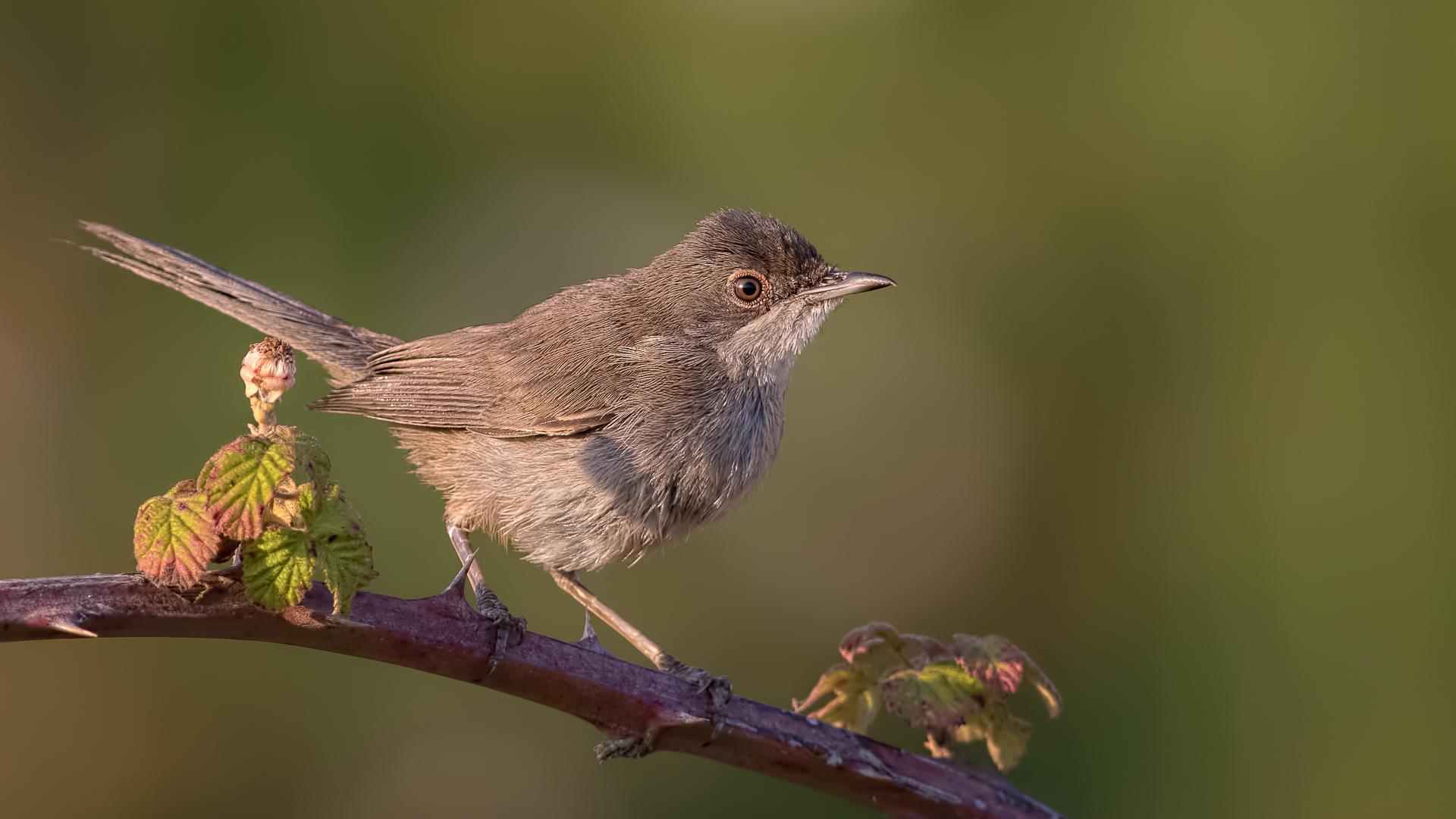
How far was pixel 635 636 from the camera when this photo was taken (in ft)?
10.6

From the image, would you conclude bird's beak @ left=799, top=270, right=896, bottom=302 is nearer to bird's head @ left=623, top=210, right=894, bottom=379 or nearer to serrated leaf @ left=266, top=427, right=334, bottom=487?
bird's head @ left=623, top=210, right=894, bottom=379

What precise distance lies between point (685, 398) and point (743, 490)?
35 centimetres

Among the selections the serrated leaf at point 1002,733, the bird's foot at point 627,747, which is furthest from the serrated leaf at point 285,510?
the serrated leaf at point 1002,733

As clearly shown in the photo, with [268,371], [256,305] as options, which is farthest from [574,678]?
[256,305]

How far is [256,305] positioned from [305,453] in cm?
238

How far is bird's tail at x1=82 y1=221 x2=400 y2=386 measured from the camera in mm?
2912

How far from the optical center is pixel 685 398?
127 inches

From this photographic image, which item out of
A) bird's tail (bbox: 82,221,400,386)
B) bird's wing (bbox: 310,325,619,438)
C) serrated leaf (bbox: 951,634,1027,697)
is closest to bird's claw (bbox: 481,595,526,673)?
serrated leaf (bbox: 951,634,1027,697)

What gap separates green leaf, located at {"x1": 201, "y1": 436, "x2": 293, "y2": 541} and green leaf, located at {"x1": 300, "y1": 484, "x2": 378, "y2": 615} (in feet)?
0.26

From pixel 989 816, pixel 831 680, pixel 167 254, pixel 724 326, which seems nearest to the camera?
pixel 989 816

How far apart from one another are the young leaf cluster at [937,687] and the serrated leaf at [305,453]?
1238mm

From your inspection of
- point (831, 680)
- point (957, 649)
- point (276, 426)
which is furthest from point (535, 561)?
point (276, 426)

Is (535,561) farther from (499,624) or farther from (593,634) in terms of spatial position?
(499,624)

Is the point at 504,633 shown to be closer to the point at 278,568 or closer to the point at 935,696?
the point at 278,568
